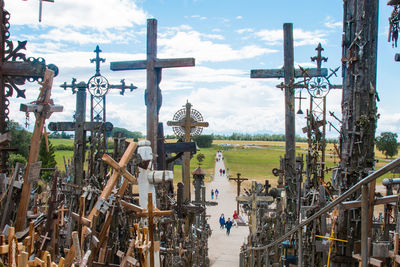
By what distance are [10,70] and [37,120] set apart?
1414 millimetres

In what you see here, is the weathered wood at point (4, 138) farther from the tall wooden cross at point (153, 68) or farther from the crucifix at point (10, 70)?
the tall wooden cross at point (153, 68)

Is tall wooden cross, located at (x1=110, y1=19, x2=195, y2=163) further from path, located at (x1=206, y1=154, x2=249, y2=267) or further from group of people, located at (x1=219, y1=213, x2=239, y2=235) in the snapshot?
group of people, located at (x1=219, y1=213, x2=239, y2=235)

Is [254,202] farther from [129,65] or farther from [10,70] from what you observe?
[10,70]

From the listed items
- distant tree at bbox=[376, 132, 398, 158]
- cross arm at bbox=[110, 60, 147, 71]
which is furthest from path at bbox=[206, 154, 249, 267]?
cross arm at bbox=[110, 60, 147, 71]

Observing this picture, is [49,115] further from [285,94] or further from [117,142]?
[285,94]

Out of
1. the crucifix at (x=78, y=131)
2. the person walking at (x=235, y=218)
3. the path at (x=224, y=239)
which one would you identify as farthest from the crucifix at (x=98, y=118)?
the person walking at (x=235, y=218)

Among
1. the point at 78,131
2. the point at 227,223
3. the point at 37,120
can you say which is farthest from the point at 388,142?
the point at 37,120

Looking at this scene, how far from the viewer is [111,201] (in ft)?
18.1

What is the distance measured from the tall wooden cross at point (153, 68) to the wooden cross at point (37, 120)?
115 inches

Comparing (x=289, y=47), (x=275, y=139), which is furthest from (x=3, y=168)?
(x=275, y=139)

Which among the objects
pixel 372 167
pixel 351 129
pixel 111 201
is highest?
pixel 351 129

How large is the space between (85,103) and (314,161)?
612 centimetres

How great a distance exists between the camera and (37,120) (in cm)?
547

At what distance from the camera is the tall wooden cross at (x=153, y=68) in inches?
328
